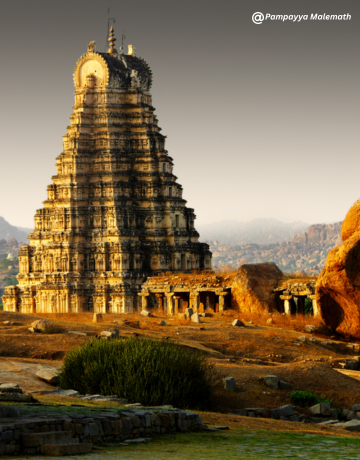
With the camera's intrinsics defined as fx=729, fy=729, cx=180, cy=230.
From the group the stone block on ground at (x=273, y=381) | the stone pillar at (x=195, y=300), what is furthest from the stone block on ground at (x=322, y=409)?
the stone pillar at (x=195, y=300)

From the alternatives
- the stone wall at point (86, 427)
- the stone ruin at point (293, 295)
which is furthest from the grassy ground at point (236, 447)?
the stone ruin at point (293, 295)

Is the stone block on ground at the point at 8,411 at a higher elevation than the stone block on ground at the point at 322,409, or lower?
higher

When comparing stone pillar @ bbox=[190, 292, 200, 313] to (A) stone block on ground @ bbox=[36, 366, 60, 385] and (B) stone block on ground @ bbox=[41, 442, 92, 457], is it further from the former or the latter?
(B) stone block on ground @ bbox=[41, 442, 92, 457]

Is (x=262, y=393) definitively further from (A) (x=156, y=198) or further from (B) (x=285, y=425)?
(A) (x=156, y=198)

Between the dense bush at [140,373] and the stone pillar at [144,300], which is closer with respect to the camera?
the dense bush at [140,373]

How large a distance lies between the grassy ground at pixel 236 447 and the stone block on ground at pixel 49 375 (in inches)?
267

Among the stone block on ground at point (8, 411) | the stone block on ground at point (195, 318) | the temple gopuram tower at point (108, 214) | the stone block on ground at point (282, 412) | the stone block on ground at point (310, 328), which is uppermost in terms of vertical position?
the temple gopuram tower at point (108, 214)

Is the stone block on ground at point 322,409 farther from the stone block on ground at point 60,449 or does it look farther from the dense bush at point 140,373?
the stone block on ground at point 60,449

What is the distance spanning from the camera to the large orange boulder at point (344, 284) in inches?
1083

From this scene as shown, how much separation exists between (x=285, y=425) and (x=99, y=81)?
52360 millimetres

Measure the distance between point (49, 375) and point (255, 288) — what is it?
66.4ft

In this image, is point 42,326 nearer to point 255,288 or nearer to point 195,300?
point 255,288

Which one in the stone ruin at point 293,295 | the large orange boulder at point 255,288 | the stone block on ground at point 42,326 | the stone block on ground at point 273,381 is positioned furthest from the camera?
the large orange boulder at point 255,288

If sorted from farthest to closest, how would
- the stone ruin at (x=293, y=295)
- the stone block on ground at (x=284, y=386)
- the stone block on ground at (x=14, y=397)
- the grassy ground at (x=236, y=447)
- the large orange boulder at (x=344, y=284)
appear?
the stone ruin at (x=293, y=295) → the large orange boulder at (x=344, y=284) → the stone block on ground at (x=284, y=386) → the stone block on ground at (x=14, y=397) → the grassy ground at (x=236, y=447)
